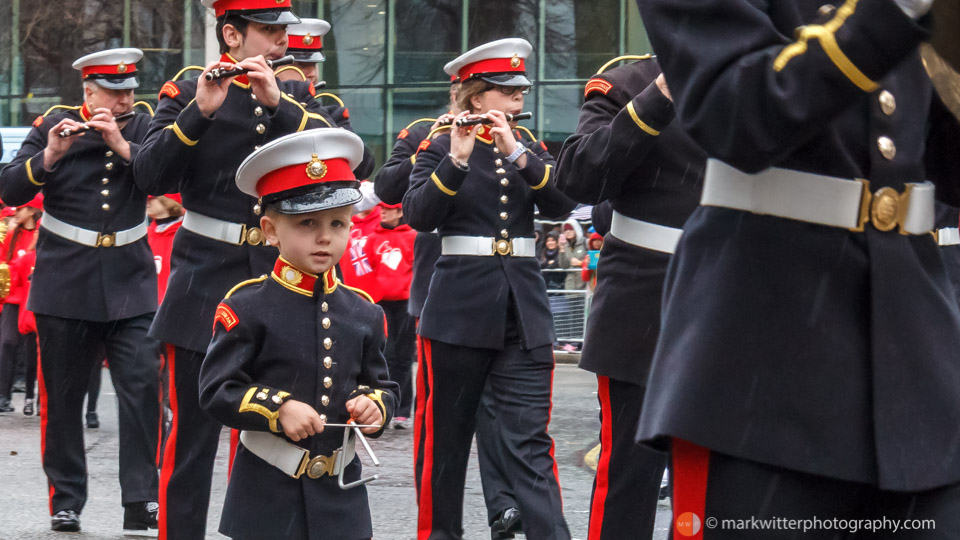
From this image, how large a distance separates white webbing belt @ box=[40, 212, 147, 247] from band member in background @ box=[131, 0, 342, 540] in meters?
1.74

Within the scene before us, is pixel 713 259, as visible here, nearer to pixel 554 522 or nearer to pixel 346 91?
pixel 554 522

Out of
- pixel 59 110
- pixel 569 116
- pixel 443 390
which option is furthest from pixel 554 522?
pixel 569 116

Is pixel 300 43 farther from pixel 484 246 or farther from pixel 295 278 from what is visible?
pixel 295 278

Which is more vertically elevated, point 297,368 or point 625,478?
point 297,368

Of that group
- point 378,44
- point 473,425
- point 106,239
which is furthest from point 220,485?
point 378,44

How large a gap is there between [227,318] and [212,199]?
128 cm

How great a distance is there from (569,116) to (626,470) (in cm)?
1755

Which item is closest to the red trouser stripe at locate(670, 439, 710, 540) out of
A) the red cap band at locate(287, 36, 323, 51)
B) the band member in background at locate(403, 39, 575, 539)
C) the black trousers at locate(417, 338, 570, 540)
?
the band member in background at locate(403, 39, 575, 539)

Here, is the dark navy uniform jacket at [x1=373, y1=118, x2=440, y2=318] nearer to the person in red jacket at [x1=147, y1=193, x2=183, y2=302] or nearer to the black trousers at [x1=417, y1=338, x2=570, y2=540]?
the black trousers at [x1=417, y1=338, x2=570, y2=540]

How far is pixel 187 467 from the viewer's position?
5.20 meters

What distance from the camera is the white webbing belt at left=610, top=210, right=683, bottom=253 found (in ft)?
14.7

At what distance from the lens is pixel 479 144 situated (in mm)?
6207

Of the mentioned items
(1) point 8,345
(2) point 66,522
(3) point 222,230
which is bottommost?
(1) point 8,345

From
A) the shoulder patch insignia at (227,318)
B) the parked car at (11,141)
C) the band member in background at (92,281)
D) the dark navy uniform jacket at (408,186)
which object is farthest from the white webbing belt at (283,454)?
the parked car at (11,141)
